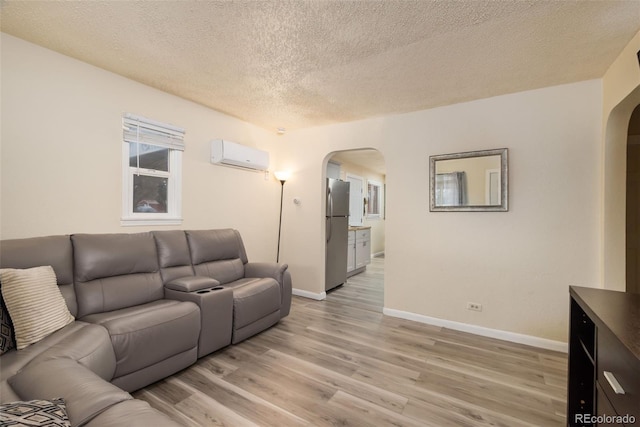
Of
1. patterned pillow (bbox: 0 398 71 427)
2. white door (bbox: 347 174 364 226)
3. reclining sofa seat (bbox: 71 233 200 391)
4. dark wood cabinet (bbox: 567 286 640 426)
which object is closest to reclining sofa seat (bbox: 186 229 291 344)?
reclining sofa seat (bbox: 71 233 200 391)

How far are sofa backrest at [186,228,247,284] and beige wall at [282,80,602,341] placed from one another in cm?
188

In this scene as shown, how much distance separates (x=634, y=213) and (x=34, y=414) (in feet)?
15.3

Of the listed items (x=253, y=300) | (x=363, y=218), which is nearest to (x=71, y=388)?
(x=253, y=300)

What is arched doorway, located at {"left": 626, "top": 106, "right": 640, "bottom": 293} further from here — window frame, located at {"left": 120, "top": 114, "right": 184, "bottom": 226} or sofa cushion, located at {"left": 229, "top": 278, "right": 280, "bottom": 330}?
window frame, located at {"left": 120, "top": 114, "right": 184, "bottom": 226}

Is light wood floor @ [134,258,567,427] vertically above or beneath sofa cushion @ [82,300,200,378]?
beneath

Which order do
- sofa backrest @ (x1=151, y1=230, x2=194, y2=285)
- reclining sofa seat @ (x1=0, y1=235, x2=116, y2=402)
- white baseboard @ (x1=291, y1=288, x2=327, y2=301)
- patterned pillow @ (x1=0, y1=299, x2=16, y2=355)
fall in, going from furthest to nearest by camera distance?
white baseboard @ (x1=291, y1=288, x2=327, y2=301) → sofa backrest @ (x1=151, y1=230, x2=194, y2=285) → patterned pillow @ (x1=0, y1=299, x2=16, y2=355) → reclining sofa seat @ (x1=0, y1=235, x2=116, y2=402)

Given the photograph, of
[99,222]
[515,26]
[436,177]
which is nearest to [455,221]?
[436,177]

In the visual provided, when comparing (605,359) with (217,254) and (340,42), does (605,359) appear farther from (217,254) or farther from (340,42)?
(217,254)

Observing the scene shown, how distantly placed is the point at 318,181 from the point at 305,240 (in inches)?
36.1

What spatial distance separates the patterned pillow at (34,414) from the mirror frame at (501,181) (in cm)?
323

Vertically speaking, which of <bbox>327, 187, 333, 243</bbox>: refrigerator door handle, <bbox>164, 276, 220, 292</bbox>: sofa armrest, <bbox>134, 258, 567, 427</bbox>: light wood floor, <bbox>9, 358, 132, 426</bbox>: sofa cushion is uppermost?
<bbox>327, 187, 333, 243</bbox>: refrigerator door handle

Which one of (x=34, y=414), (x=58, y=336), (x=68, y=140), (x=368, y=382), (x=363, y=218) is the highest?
(x=68, y=140)

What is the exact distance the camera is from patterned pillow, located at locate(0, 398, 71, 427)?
79cm

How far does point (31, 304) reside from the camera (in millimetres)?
1629
